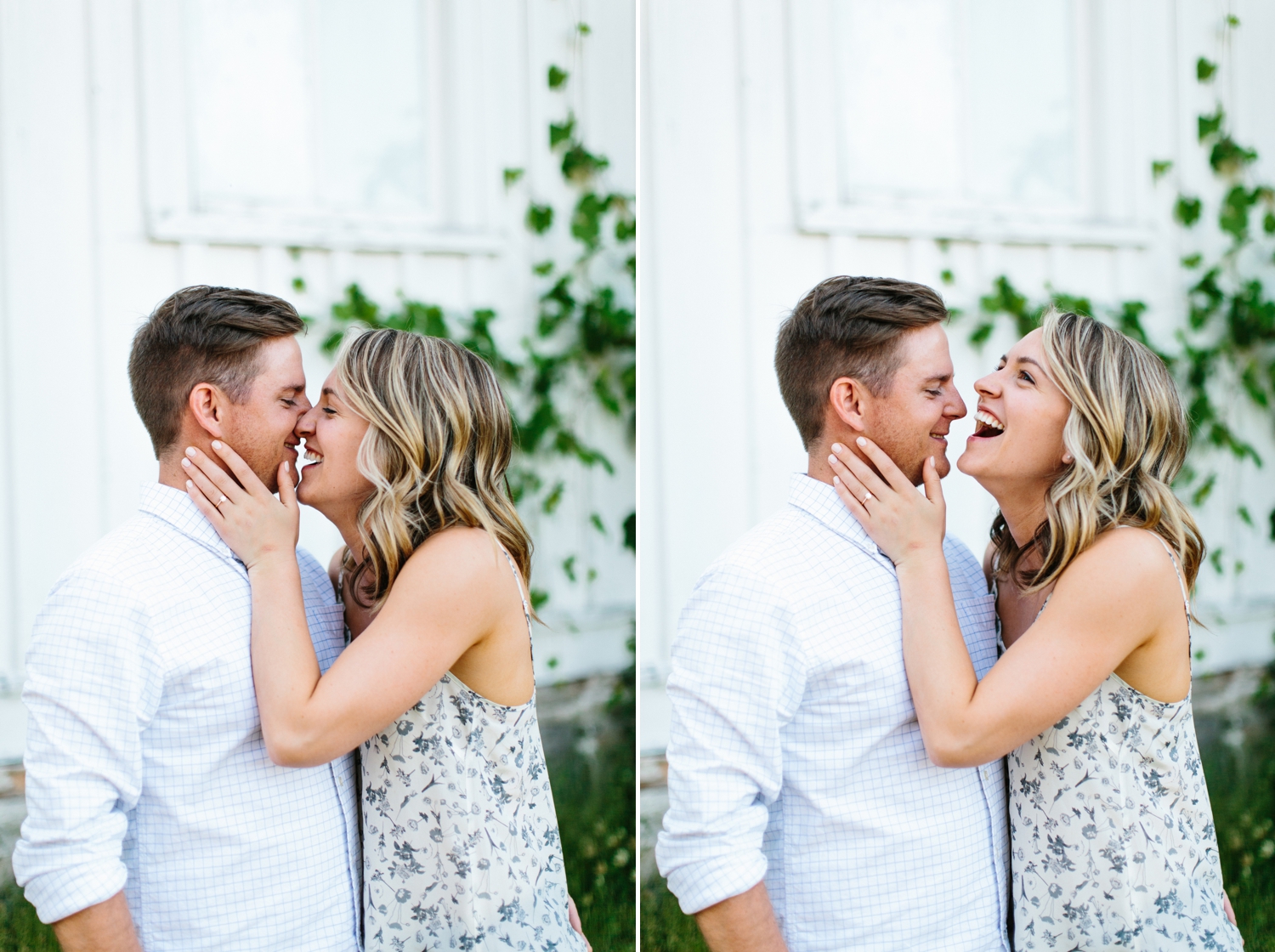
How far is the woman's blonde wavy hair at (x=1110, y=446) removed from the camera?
1.79m

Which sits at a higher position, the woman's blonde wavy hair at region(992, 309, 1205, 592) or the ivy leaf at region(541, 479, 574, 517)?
the woman's blonde wavy hair at region(992, 309, 1205, 592)

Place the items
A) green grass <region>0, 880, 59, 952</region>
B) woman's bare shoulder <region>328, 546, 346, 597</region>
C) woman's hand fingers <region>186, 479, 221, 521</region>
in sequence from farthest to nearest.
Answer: green grass <region>0, 880, 59, 952</region> < woman's bare shoulder <region>328, 546, 346, 597</region> < woman's hand fingers <region>186, 479, 221, 521</region>

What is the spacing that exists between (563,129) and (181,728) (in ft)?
6.64

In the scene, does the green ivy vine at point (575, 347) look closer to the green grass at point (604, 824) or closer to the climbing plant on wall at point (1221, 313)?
the green grass at point (604, 824)

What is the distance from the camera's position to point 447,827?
6.05 ft

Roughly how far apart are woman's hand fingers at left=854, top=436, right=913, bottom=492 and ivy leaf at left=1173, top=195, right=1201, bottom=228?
91.0 inches

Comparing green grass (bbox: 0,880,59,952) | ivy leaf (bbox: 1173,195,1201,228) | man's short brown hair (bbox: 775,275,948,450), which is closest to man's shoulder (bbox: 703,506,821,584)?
man's short brown hair (bbox: 775,275,948,450)

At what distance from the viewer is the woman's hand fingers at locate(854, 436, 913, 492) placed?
179 centimetres

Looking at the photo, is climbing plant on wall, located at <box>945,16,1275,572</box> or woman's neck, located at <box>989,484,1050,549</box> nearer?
woman's neck, located at <box>989,484,1050,549</box>

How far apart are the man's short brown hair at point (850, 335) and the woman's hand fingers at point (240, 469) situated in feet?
3.17

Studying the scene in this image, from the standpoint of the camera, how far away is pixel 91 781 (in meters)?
1.55

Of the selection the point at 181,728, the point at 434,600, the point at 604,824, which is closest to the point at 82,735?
the point at 181,728

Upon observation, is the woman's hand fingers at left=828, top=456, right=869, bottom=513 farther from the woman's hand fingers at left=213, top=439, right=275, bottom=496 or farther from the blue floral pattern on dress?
the woman's hand fingers at left=213, top=439, right=275, bottom=496

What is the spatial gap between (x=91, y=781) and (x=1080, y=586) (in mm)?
1535
